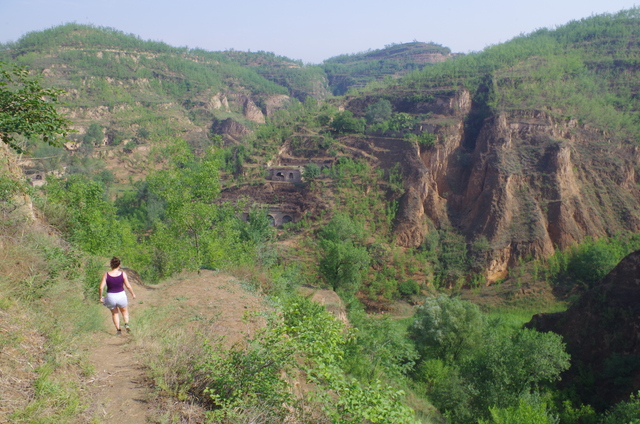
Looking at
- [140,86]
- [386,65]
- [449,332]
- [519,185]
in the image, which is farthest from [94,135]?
[386,65]

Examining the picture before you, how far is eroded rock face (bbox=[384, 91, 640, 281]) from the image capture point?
87.1 feet

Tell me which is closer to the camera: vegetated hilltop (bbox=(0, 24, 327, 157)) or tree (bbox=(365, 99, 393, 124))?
tree (bbox=(365, 99, 393, 124))

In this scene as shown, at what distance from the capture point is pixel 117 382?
468 cm

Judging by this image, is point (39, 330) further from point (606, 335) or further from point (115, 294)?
point (606, 335)

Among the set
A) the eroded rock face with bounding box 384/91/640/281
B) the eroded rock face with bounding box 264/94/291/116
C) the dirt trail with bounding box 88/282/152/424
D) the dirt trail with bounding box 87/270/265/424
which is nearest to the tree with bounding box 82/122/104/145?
the eroded rock face with bounding box 264/94/291/116

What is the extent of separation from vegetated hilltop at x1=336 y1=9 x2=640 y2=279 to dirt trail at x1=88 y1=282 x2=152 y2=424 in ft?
77.8

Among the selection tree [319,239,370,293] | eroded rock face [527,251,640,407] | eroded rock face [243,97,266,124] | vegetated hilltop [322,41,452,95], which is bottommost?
eroded rock face [527,251,640,407]

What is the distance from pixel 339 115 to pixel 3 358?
34.9m

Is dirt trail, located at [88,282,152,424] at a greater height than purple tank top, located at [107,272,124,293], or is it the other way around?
purple tank top, located at [107,272,124,293]

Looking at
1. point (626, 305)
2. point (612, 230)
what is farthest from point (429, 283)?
point (612, 230)

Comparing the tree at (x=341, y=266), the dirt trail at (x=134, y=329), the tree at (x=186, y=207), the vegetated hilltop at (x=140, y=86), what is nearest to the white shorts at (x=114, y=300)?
the dirt trail at (x=134, y=329)

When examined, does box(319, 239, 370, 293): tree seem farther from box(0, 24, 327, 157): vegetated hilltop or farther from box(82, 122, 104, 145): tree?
box(82, 122, 104, 145): tree

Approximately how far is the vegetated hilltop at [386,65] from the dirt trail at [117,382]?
312ft

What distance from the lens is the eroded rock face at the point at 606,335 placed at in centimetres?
1370
